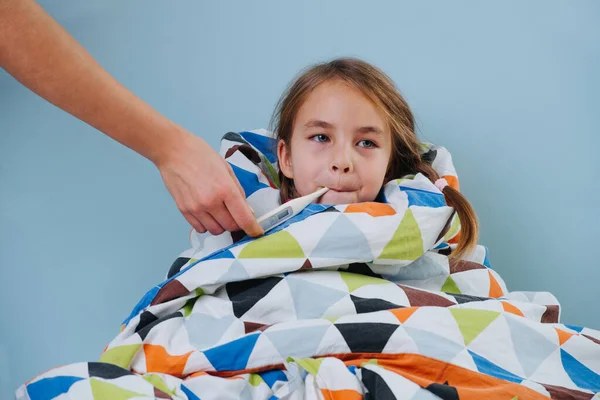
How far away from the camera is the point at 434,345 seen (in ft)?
2.30

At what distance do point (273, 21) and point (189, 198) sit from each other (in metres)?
0.58

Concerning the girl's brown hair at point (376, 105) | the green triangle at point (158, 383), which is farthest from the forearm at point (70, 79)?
the girl's brown hair at point (376, 105)

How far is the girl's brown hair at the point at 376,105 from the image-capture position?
1.03m

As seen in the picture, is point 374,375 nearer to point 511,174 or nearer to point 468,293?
point 468,293

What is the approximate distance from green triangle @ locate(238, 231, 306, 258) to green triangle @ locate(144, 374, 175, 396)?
183 mm

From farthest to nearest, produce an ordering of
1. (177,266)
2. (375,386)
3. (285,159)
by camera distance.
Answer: (285,159)
(177,266)
(375,386)

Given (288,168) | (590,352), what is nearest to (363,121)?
(288,168)

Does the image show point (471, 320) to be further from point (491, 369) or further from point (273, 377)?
point (273, 377)

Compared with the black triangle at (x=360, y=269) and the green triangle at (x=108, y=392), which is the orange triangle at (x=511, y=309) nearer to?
the black triangle at (x=360, y=269)

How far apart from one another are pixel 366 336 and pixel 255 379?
0.13m

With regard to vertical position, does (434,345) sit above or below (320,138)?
below

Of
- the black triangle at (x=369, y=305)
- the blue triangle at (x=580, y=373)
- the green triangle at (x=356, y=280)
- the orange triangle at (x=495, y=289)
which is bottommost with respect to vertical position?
the blue triangle at (x=580, y=373)

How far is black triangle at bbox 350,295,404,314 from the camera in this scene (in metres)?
0.77

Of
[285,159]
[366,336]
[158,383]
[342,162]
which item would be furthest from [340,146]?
[158,383]
